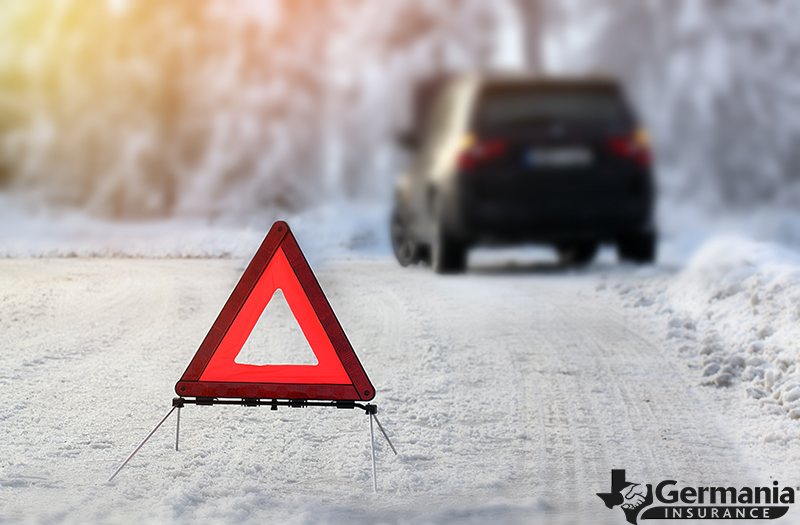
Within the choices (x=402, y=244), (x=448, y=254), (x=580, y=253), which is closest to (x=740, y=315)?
(x=448, y=254)

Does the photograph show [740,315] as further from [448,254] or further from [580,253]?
[580,253]

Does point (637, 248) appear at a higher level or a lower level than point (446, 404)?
higher

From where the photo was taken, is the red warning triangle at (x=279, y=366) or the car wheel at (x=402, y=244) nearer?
the red warning triangle at (x=279, y=366)

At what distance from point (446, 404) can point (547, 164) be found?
4.31 m

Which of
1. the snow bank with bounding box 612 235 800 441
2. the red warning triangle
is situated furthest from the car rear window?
the red warning triangle

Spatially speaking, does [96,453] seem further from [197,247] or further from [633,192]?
[197,247]

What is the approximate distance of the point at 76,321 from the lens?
8.55m

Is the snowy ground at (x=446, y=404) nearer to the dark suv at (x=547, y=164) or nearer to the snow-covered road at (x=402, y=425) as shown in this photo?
the snow-covered road at (x=402, y=425)

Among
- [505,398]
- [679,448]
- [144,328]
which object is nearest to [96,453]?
[505,398]

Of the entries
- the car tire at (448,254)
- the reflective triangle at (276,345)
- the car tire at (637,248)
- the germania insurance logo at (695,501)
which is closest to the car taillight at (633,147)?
the car tire at (637,248)

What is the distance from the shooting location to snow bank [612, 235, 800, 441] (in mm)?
5758

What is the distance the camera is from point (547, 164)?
927cm

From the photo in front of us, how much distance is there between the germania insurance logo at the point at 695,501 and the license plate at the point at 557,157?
5.44 m

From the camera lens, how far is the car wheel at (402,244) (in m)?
11.9
